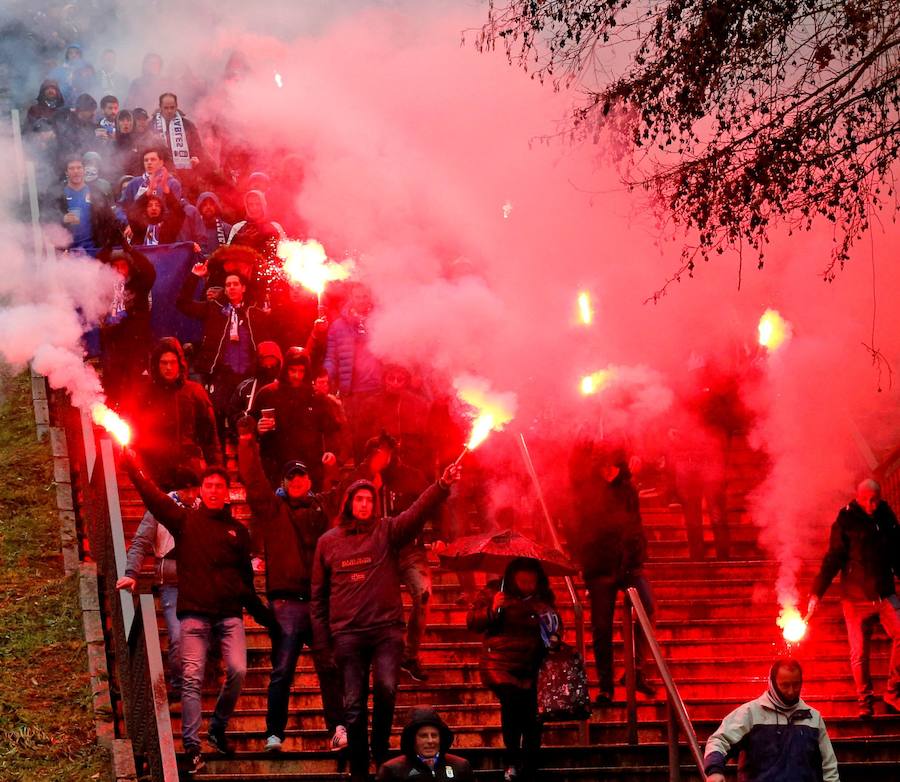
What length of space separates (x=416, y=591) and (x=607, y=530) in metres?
1.55

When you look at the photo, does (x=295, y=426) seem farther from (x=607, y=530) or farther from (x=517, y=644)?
(x=517, y=644)

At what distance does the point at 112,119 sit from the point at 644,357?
7.42 meters

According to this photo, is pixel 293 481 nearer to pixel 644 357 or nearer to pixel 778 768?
pixel 778 768

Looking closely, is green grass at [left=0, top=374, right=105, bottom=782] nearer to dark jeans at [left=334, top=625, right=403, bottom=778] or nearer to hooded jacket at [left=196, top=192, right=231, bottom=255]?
dark jeans at [left=334, top=625, right=403, bottom=778]

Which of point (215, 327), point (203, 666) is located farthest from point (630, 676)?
point (215, 327)

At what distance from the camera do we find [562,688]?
9.93 m

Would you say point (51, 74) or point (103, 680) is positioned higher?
point (51, 74)

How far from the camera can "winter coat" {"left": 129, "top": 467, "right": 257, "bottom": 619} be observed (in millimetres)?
10203

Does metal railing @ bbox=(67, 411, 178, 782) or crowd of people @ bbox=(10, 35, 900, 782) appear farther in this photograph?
crowd of people @ bbox=(10, 35, 900, 782)

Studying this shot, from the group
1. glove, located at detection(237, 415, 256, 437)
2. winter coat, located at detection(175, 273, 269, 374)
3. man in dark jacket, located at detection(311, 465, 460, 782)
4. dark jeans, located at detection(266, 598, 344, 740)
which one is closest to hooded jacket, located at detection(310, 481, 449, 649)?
man in dark jacket, located at detection(311, 465, 460, 782)

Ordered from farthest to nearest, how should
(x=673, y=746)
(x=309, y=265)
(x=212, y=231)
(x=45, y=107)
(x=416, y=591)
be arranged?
(x=45, y=107) < (x=212, y=231) < (x=309, y=265) < (x=416, y=591) < (x=673, y=746)

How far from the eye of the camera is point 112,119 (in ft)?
65.0

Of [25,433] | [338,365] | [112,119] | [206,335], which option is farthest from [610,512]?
[112,119]

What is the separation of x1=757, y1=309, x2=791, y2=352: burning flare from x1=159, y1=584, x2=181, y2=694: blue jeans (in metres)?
7.33
